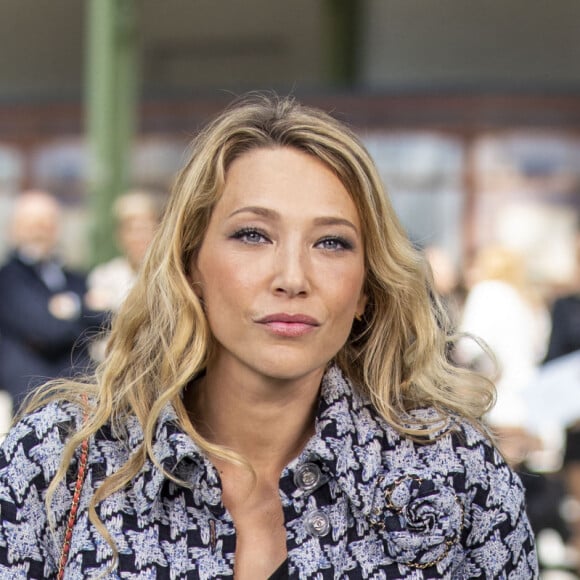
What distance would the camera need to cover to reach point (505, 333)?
6031 mm

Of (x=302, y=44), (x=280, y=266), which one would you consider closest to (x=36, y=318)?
(x=280, y=266)

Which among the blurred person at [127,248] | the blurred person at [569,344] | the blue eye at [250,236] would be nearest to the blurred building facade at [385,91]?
the blurred person at [127,248]

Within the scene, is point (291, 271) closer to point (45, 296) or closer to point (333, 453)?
point (333, 453)

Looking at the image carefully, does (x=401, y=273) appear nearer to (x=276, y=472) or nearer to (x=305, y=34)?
(x=276, y=472)

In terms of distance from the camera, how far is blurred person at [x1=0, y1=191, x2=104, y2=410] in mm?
5625

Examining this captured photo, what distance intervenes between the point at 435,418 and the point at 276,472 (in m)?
0.32

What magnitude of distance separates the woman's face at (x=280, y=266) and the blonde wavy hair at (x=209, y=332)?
0.04 metres

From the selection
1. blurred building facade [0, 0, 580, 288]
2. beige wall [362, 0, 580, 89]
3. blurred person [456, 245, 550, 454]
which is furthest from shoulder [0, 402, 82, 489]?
beige wall [362, 0, 580, 89]

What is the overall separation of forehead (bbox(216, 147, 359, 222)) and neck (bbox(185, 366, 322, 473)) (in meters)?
0.32

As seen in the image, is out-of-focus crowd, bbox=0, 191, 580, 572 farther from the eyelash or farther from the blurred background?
the blurred background

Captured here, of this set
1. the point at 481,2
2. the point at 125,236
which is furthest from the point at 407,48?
the point at 125,236

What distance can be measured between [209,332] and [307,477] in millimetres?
337

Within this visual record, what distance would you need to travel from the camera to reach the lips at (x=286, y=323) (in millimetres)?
2137

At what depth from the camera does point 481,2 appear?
12.1 m
